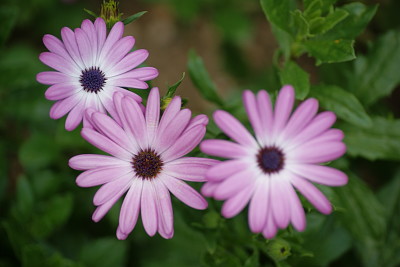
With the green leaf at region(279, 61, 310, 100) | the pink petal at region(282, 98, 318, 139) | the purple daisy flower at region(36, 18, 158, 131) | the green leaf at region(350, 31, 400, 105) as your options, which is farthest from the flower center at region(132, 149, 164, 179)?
the green leaf at region(350, 31, 400, 105)

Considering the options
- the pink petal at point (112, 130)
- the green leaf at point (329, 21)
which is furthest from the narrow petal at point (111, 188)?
the green leaf at point (329, 21)

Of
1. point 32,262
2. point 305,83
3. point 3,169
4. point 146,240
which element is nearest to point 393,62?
point 305,83

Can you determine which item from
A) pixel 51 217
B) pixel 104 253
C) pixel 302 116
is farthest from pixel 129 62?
pixel 104 253

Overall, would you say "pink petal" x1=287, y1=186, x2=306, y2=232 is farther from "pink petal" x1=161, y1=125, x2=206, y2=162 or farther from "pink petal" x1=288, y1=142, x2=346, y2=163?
"pink petal" x1=161, y1=125, x2=206, y2=162

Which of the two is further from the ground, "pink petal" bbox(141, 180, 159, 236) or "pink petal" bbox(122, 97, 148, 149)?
"pink petal" bbox(122, 97, 148, 149)

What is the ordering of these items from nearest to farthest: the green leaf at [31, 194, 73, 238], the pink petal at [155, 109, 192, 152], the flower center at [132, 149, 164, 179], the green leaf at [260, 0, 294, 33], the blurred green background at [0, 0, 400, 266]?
1. the pink petal at [155, 109, 192, 152]
2. the flower center at [132, 149, 164, 179]
3. the green leaf at [260, 0, 294, 33]
4. the blurred green background at [0, 0, 400, 266]
5. the green leaf at [31, 194, 73, 238]

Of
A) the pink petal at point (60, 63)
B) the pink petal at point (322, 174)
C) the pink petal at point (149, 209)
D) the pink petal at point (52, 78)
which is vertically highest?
the pink petal at point (60, 63)

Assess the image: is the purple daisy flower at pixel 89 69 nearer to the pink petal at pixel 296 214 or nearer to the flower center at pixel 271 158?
the flower center at pixel 271 158
